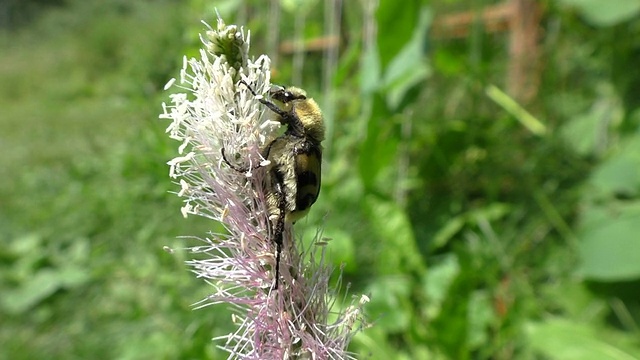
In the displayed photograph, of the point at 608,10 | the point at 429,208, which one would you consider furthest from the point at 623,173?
the point at 429,208

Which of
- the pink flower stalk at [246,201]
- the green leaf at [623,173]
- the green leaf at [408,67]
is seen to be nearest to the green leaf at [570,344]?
the green leaf at [623,173]

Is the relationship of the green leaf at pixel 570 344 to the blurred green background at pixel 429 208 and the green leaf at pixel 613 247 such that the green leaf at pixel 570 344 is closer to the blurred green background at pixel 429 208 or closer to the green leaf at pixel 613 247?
the blurred green background at pixel 429 208

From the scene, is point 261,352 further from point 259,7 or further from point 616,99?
point 259,7

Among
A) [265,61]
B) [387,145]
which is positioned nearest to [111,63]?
[387,145]

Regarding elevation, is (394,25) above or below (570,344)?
above

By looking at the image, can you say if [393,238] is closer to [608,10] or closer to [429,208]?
[429,208]

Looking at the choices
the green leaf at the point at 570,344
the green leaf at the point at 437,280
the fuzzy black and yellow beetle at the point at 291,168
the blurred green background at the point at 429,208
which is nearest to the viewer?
the fuzzy black and yellow beetle at the point at 291,168

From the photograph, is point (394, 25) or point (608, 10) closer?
point (394, 25)
